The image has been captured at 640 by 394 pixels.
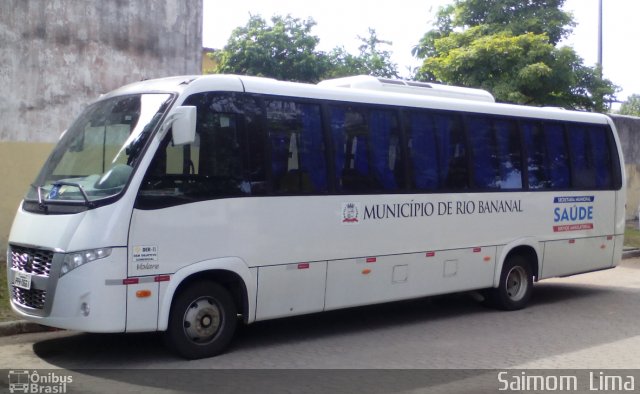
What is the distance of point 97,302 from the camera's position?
7430mm

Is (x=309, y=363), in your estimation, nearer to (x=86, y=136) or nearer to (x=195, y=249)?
(x=195, y=249)

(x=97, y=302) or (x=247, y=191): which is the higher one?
(x=247, y=191)

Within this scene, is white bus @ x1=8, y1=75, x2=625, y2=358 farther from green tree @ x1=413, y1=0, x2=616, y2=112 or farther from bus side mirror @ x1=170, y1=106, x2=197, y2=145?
green tree @ x1=413, y1=0, x2=616, y2=112

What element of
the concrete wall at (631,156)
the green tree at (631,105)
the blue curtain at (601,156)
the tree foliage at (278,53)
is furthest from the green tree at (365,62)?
the green tree at (631,105)

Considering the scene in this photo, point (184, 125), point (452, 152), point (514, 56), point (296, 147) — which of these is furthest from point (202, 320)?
point (514, 56)

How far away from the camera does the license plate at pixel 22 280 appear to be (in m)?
7.90

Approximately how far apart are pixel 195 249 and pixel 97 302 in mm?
1116

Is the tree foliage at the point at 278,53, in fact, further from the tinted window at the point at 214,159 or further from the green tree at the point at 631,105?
the green tree at the point at 631,105

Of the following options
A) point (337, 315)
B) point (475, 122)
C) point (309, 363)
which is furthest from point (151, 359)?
point (475, 122)

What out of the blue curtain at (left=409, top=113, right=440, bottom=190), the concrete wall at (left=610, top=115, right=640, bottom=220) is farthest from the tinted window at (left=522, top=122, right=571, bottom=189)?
the concrete wall at (left=610, top=115, right=640, bottom=220)

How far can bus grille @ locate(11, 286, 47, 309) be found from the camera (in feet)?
25.5

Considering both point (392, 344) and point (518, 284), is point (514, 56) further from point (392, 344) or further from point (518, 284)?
point (392, 344)

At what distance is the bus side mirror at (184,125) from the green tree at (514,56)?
16892 millimetres

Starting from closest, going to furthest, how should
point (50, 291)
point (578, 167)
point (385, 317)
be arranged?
point (50, 291), point (385, 317), point (578, 167)
